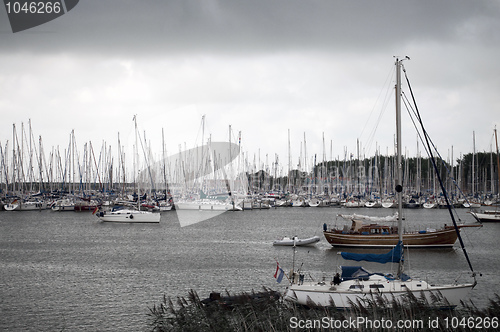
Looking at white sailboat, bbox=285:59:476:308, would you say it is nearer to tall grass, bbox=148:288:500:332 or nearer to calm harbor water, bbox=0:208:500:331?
tall grass, bbox=148:288:500:332

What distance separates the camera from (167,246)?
65.2 meters

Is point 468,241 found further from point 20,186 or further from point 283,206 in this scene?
point 20,186

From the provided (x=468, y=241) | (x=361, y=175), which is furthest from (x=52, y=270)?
(x=361, y=175)

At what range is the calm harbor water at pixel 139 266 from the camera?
34281 millimetres

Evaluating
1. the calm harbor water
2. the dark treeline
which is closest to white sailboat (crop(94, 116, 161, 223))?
the calm harbor water

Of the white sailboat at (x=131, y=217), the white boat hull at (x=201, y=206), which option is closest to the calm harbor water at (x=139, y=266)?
the white sailboat at (x=131, y=217)

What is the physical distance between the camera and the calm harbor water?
112 ft

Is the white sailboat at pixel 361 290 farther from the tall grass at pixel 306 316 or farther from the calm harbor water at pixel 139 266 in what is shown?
the calm harbor water at pixel 139 266

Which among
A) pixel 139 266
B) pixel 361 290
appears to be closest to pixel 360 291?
pixel 361 290

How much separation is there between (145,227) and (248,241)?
84.9 feet

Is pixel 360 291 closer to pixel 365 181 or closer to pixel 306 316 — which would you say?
pixel 306 316

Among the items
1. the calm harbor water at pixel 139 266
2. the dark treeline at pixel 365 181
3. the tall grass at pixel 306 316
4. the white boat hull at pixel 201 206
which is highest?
the dark treeline at pixel 365 181

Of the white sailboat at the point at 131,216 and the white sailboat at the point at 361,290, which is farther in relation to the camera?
the white sailboat at the point at 131,216

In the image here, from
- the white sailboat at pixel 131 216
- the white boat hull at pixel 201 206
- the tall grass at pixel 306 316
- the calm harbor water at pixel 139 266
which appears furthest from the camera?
the white boat hull at pixel 201 206
